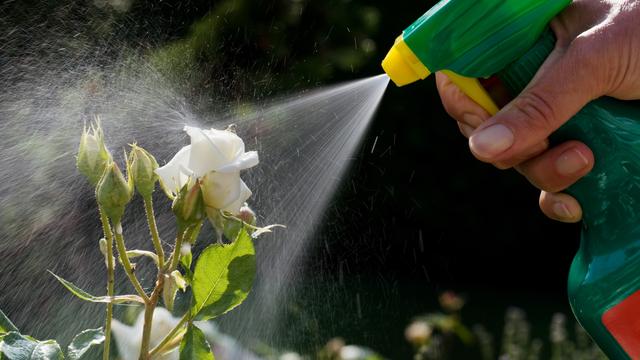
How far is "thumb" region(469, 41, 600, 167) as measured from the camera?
997 mm

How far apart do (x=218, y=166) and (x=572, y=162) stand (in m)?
0.49

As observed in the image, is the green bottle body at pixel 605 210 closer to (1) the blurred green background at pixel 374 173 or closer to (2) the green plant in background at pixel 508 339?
(1) the blurred green background at pixel 374 173

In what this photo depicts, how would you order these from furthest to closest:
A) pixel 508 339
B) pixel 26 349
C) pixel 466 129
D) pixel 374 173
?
pixel 374 173 → pixel 508 339 → pixel 466 129 → pixel 26 349

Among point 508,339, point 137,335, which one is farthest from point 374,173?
point 137,335

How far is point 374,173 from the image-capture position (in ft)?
12.4

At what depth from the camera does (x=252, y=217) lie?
2.50ft

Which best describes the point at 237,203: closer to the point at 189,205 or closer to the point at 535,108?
the point at 189,205

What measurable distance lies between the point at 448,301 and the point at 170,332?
157 centimetres

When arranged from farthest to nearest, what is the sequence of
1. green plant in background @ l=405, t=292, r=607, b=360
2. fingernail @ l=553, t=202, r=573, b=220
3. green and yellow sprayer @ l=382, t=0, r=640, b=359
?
green plant in background @ l=405, t=292, r=607, b=360 → fingernail @ l=553, t=202, r=573, b=220 → green and yellow sprayer @ l=382, t=0, r=640, b=359

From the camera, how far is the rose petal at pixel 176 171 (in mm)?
712

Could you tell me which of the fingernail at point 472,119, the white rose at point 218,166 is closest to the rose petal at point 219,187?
the white rose at point 218,166

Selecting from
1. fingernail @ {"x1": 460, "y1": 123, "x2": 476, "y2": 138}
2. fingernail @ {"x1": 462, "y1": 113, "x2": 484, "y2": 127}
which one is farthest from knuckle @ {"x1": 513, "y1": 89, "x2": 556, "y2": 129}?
fingernail @ {"x1": 460, "y1": 123, "x2": 476, "y2": 138}

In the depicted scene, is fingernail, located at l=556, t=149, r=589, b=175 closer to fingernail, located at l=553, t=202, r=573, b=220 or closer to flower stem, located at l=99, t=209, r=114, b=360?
fingernail, located at l=553, t=202, r=573, b=220

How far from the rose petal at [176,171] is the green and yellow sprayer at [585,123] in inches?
14.2
